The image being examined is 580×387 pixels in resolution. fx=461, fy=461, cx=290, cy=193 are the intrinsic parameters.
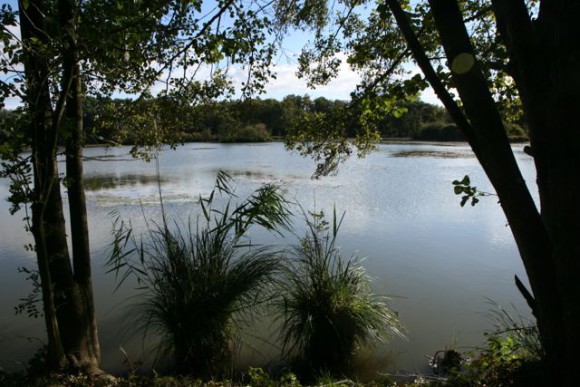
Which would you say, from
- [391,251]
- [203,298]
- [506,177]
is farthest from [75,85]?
[391,251]

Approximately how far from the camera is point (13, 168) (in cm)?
274

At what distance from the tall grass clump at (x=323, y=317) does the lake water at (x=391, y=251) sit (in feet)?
0.99

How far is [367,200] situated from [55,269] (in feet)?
31.2

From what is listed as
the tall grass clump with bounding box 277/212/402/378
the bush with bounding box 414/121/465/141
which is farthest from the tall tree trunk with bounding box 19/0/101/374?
the bush with bounding box 414/121/465/141

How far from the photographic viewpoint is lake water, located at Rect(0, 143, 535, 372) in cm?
479

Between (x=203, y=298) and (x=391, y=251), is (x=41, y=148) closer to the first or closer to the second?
A: (x=203, y=298)

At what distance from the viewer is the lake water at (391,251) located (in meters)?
4.79

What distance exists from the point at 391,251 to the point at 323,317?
12.2 feet

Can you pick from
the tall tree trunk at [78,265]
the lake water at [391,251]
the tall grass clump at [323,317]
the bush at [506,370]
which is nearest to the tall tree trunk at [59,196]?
the tall tree trunk at [78,265]

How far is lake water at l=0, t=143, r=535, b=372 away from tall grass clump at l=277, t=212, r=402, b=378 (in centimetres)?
30

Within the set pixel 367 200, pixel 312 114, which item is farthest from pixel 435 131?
pixel 312 114

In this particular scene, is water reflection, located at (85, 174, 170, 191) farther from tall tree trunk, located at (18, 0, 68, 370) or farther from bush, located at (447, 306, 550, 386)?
bush, located at (447, 306, 550, 386)

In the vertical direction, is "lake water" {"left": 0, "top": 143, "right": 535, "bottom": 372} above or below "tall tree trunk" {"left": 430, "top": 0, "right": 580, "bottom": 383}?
below

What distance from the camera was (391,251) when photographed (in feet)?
25.2
